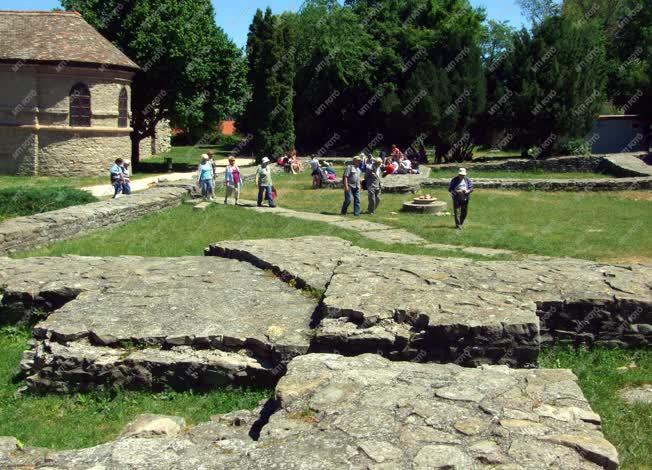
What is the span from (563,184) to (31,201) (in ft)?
52.3

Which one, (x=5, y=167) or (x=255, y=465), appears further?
(x=5, y=167)

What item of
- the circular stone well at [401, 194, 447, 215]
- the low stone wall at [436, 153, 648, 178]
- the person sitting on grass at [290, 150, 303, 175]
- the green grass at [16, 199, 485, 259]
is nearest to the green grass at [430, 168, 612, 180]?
the low stone wall at [436, 153, 648, 178]

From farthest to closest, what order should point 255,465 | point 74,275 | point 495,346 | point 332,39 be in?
point 332,39 < point 74,275 < point 495,346 < point 255,465

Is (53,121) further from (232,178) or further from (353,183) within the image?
(353,183)

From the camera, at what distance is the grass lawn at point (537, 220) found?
13.3 m

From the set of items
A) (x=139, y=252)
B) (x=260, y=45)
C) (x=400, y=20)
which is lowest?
(x=139, y=252)

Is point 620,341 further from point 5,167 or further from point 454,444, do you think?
point 5,167

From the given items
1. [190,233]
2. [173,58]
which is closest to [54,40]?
[173,58]

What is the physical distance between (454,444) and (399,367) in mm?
1304

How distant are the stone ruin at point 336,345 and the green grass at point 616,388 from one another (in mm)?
200

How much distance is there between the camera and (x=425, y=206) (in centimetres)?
1816

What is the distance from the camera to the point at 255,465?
3.92 meters

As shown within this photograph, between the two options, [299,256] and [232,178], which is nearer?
[299,256]

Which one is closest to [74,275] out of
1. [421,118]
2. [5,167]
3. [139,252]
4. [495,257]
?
[139,252]
